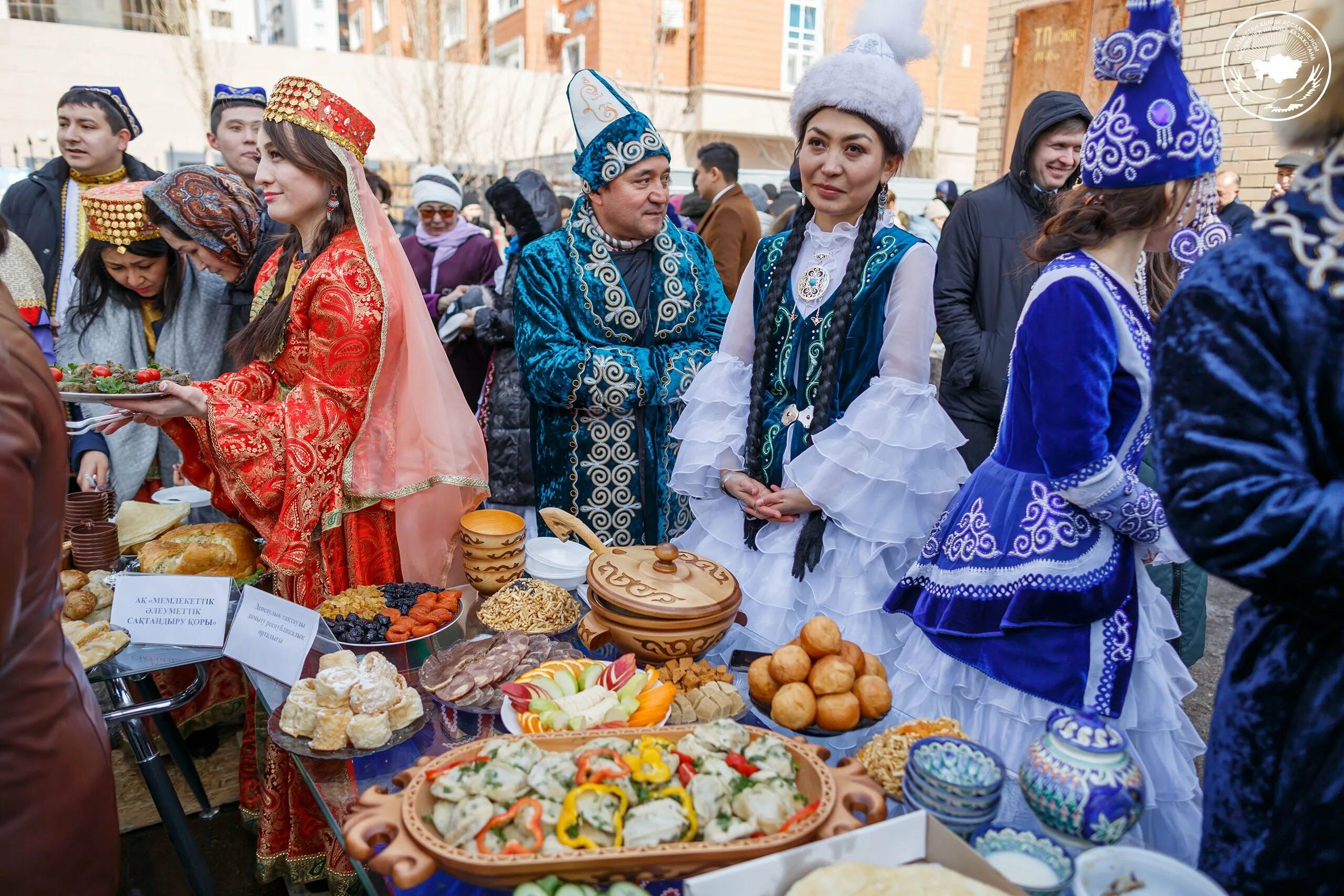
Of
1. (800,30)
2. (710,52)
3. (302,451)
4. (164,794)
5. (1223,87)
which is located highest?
(800,30)

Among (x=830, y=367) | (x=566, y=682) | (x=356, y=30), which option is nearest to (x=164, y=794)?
(x=566, y=682)

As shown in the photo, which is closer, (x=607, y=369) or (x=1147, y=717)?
(x=1147, y=717)

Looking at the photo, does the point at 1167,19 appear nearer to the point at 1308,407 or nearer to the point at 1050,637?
the point at 1308,407

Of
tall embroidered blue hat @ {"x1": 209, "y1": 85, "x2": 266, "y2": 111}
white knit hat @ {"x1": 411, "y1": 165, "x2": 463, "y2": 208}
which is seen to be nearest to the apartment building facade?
white knit hat @ {"x1": 411, "y1": 165, "x2": 463, "y2": 208}

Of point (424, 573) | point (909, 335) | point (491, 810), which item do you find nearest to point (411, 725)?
point (491, 810)

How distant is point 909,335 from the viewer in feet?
6.82

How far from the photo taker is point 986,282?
3721 millimetres

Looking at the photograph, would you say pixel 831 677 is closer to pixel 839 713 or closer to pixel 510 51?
pixel 839 713

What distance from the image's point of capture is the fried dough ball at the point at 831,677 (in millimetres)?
1495

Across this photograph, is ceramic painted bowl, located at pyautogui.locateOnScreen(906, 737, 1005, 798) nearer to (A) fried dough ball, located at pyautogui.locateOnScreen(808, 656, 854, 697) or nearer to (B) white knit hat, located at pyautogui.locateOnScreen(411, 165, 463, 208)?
(A) fried dough ball, located at pyautogui.locateOnScreen(808, 656, 854, 697)

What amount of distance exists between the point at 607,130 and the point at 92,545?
1930 mm

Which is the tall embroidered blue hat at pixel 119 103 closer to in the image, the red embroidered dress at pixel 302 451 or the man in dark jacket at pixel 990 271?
the red embroidered dress at pixel 302 451

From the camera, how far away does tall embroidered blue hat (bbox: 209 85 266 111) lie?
159 inches

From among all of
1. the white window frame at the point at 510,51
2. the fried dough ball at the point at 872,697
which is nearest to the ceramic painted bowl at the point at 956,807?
the fried dough ball at the point at 872,697
